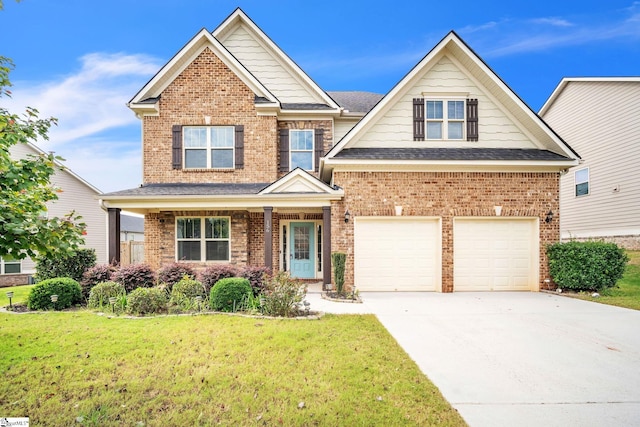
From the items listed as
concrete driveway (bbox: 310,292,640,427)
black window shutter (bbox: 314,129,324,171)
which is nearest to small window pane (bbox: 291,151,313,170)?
black window shutter (bbox: 314,129,324,171)

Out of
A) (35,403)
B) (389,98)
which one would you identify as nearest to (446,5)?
(389,98)

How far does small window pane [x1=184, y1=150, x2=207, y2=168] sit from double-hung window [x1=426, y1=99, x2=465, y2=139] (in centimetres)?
810

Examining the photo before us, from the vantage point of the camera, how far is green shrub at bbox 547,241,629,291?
33.4 feet

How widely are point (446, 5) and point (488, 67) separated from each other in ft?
23.1

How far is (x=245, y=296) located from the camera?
789cm

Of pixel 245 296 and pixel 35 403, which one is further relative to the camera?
pixel 245 296

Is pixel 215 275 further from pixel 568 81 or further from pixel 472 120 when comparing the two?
pixel 568 81

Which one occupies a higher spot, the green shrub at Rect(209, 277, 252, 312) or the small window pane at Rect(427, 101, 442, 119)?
the small window pane at Rect(427, 101, 442, 119)

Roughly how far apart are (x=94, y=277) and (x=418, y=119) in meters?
10.8

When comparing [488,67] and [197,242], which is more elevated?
[488,67]

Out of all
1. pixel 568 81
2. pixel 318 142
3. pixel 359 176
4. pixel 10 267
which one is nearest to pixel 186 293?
Result: pixel 359 176

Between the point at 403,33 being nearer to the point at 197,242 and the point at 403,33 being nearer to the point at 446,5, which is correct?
the point at 446,5

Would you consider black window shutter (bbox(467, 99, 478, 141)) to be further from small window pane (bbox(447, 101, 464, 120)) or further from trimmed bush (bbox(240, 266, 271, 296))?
trimmed bush (bbox(240, 266, 271, 296))

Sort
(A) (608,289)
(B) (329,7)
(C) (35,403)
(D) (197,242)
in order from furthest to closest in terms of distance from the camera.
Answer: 1. (B) (329,7)
2. (D) (197,242)
3. (A) (608,289)
4. (C) (35,403)
